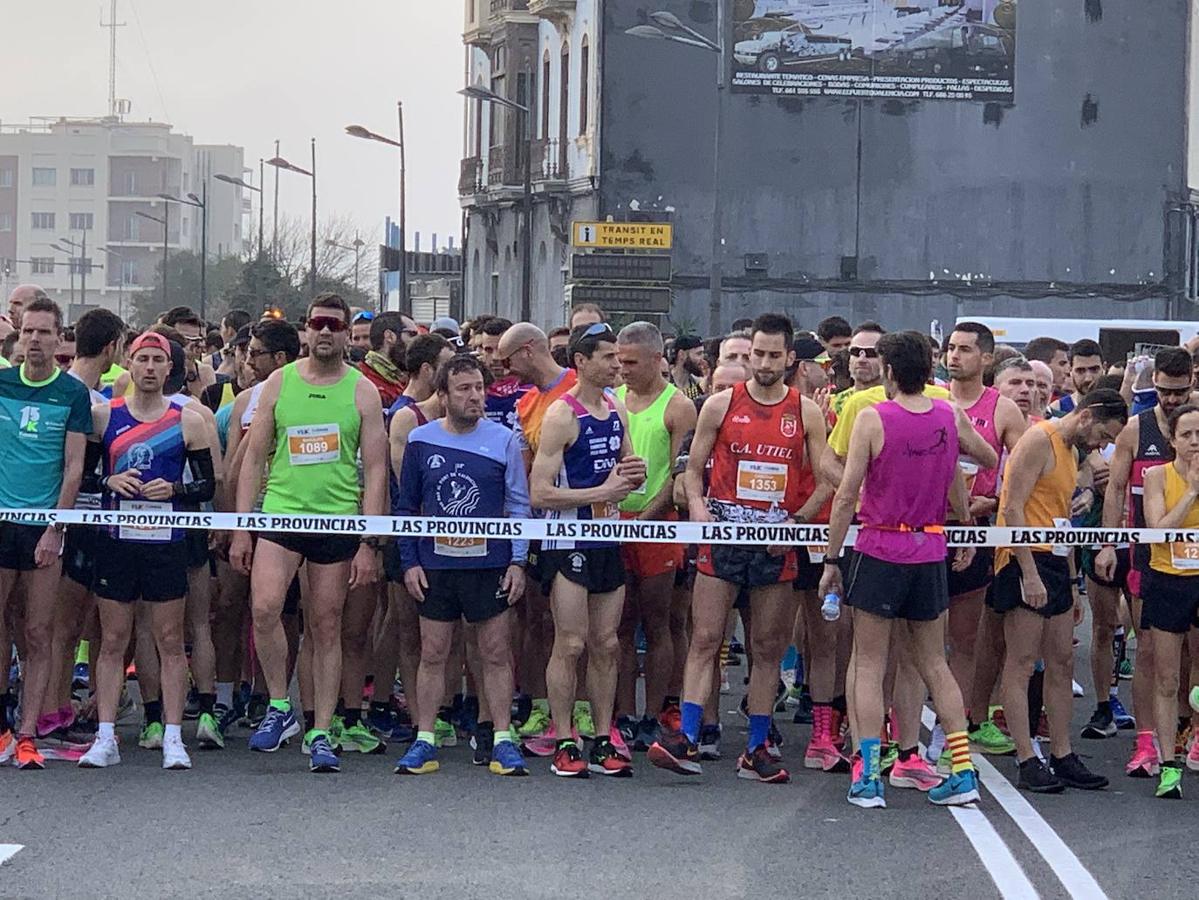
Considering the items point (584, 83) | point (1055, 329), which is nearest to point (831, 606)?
point (1055, 329)

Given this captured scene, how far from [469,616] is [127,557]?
5.37 ft

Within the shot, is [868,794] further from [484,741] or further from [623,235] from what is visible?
[623,235]

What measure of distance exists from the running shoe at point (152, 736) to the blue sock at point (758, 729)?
2867mm

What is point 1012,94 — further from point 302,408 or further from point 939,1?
point 302,408

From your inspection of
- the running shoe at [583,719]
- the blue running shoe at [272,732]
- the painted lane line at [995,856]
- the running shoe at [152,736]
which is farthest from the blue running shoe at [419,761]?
the painted lane line at [995,856]

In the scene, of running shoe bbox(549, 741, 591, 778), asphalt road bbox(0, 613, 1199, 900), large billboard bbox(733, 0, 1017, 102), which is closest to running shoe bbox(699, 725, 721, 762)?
asphalt road bbox(0, 613, 1199, 900)

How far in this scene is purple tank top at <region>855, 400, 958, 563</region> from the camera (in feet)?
30.1

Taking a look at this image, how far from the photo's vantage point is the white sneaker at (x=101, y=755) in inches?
386

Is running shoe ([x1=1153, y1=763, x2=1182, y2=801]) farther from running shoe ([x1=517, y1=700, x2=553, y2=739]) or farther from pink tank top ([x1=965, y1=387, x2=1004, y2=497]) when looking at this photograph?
running shoe ([x1=517, y1=700, x2=553, y2=739])

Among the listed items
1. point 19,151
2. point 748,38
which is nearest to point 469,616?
point 748,38

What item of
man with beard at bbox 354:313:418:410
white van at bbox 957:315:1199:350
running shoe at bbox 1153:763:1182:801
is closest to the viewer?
running shoe at bbox 1153:763:1182:801

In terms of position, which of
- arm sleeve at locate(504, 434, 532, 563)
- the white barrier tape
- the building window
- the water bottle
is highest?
the building window

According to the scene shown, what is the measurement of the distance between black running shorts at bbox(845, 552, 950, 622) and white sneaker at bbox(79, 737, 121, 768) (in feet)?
11.4

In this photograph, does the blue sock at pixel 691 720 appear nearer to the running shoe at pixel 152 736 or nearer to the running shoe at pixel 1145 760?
the running shoe at pixel 1145 760
